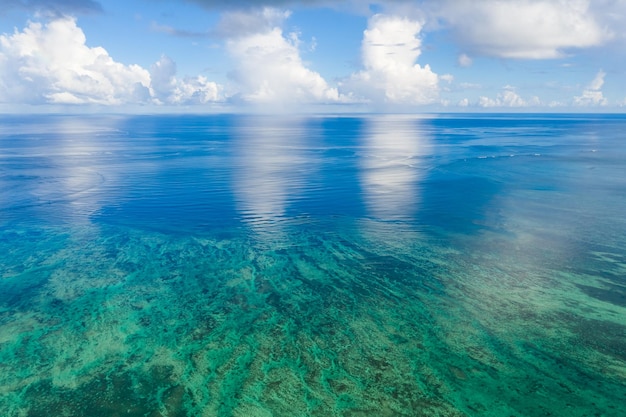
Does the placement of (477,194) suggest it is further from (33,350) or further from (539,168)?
(33,350)

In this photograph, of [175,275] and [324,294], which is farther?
[175,275]

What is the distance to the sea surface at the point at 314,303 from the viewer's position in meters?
18.7

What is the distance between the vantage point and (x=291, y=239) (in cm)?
3850

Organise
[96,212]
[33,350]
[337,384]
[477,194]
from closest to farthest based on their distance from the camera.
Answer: [337,384] < [33,350] < [96,212] < [477,194]

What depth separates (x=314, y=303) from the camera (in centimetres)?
2677

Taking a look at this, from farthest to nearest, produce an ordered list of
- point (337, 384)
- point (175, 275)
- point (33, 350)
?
point (175, 275) < point (33, 350) < point (337, 384)

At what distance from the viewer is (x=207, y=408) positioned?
59.1 feet

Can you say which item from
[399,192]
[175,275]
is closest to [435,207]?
[399,192]

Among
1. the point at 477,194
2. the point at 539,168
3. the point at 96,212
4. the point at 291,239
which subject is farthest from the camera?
the point at 539,168

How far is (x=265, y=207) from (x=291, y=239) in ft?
40.8

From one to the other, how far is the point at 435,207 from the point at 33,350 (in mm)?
39900

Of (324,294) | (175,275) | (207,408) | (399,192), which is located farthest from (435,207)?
(207,408)

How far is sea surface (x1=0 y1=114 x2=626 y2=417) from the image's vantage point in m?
18.7

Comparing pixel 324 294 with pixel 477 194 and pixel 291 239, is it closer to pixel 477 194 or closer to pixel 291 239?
pixel 291 239
